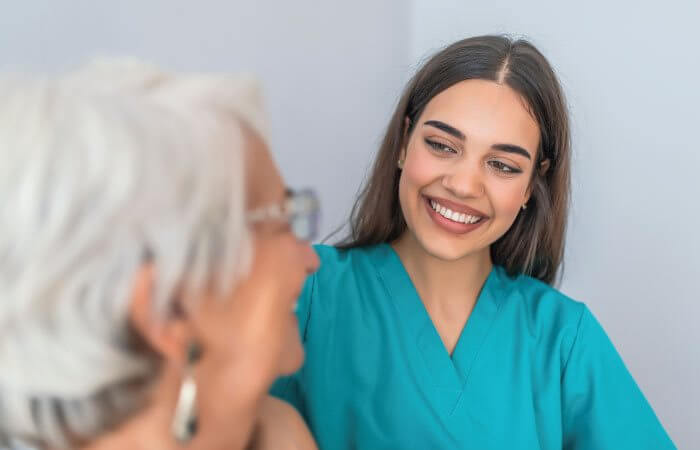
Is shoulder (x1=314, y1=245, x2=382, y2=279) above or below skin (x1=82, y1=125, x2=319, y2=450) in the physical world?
below

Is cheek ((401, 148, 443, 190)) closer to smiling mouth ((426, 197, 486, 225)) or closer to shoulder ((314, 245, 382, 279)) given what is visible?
smiling mouth ((426, 197, 486, 225))

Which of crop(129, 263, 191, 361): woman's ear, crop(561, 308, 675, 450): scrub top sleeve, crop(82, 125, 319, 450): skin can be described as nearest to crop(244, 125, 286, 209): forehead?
crop(82, 125, 319, 450): skin

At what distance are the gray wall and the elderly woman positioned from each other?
1.02m

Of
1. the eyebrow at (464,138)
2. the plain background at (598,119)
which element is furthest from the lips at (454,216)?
the plain background at (598,119)

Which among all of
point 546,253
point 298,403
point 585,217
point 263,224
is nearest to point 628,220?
point 585,217

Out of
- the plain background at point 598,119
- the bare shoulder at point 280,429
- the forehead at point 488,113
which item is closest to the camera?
the bare shoulder at point 280,429

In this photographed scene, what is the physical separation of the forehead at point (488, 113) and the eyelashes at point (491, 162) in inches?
1.5

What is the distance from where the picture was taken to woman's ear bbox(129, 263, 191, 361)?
1.56ft

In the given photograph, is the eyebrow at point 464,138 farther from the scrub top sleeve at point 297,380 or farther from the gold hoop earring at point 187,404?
the gold hoop earring at point 187,404

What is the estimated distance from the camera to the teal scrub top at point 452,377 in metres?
0.99

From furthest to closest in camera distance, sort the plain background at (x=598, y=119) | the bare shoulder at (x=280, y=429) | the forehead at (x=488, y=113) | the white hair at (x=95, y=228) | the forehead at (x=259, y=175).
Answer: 1. the plain background at (x=598, y=119)
2. the forehead at (x=488, y=113)
3. the bare shoulder at (x=280, y=429)
4. the forehead at (x=259, y=175)
5. the white hair at (x=95, y=228)

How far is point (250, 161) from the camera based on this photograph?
0.56 meters

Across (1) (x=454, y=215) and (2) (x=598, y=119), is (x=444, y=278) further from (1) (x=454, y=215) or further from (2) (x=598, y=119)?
(2) (x=598, y=119)

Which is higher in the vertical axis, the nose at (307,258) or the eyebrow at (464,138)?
the eyebrow at (464,138)
